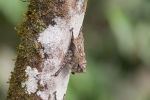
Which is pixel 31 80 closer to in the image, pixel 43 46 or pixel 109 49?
pixel 43 46

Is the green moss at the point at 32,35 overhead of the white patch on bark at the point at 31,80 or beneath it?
overhead

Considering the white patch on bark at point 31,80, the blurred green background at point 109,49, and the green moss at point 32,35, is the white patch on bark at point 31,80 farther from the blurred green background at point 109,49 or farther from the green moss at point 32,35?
the blurred green background at point 109,49

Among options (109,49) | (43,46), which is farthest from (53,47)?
(109,49)

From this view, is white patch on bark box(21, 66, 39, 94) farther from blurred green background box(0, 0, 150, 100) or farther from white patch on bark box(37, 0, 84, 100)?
blurred green background box(0, 0, 150, 100)

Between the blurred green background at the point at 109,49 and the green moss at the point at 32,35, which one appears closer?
the green moss at the point at 32,35

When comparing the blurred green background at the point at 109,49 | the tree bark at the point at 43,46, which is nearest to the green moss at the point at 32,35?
the tree bark at the point at 43,46

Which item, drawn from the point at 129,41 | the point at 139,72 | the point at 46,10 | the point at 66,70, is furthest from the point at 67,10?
the point at 139,72

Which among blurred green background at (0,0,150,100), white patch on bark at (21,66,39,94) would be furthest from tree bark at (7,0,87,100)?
blurred green background at (0,0,150,100)
